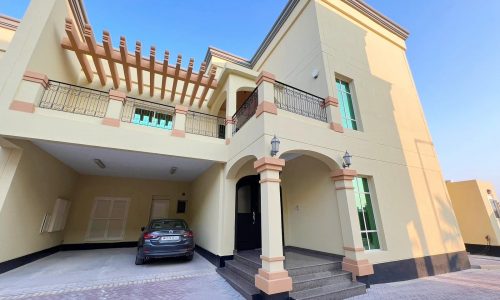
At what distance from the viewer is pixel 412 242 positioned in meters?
5.93

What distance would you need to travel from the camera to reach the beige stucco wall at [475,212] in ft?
32.2

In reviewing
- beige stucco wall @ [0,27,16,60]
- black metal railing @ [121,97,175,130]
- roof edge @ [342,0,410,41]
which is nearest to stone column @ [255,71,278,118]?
black metal railing @ [121,97,175,130]

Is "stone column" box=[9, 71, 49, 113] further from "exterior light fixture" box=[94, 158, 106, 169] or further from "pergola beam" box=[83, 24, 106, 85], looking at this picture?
"exterior light fixture" box=[94, 158, 106, 169]

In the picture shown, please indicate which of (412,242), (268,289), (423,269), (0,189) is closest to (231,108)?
(268,289)

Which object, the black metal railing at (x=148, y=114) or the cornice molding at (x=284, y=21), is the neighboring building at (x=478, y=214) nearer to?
the cornice molding at (x=284, y=21)

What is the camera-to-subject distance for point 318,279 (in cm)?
434

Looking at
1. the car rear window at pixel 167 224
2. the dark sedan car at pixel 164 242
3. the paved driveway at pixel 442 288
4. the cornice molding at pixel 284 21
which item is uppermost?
the cornice molding at pixel 284 21

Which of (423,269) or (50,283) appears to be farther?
(423,269)

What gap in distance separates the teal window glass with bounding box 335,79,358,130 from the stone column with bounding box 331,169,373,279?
6.45 ft

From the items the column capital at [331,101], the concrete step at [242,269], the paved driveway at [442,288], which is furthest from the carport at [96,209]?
the paved driveway at [442,288]

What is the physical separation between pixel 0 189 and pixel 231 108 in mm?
6079

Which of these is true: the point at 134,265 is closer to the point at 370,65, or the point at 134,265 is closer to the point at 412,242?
the point at 412,242

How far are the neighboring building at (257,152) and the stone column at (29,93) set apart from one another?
3 centimetres

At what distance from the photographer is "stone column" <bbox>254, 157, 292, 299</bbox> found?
12.2ft
